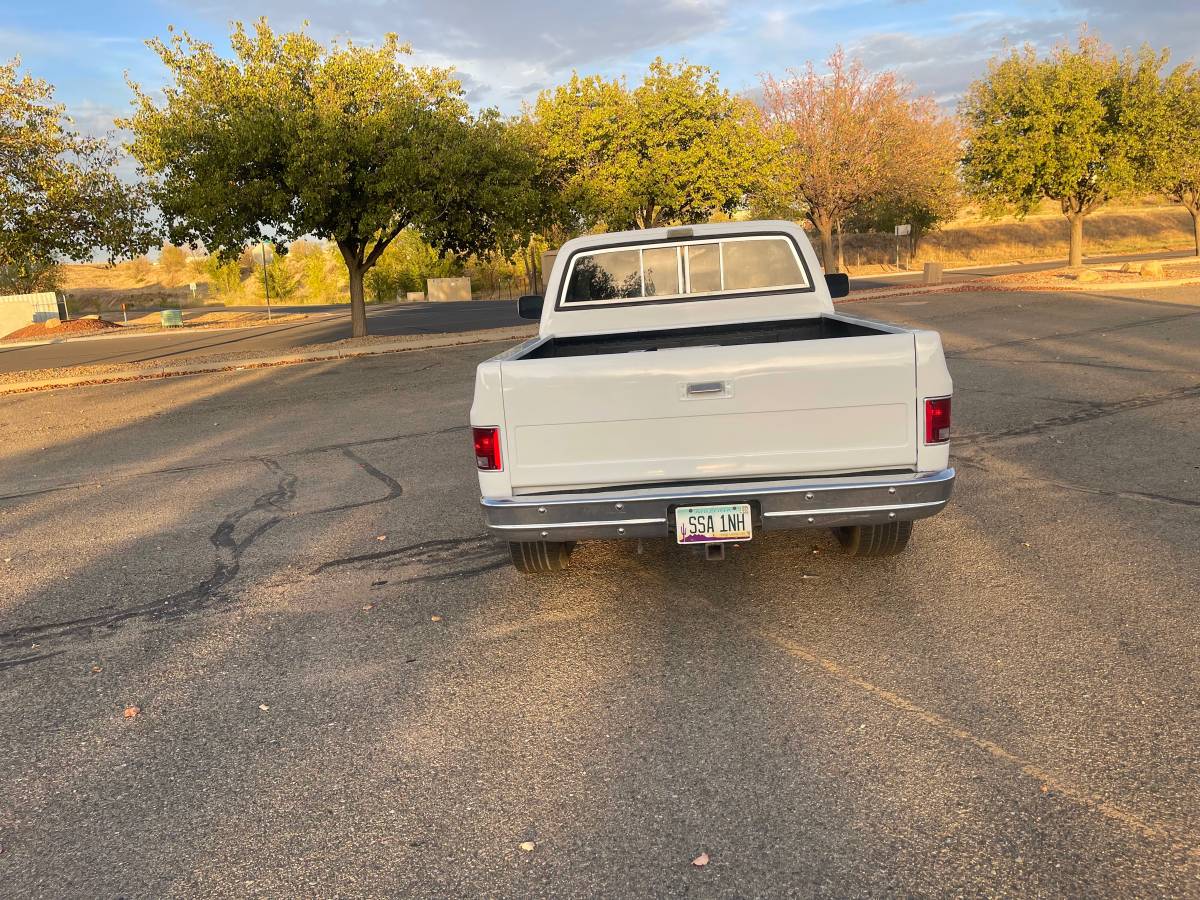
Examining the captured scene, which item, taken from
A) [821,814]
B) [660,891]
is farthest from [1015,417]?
[660,891]

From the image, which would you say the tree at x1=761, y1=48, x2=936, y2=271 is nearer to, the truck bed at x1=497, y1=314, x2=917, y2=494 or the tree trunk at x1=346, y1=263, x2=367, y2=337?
the tree trunk at x1=346, y1=263, x2=367, y2=337

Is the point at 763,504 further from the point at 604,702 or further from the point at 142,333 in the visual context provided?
the point at 142,333

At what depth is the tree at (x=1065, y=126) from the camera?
2733cm

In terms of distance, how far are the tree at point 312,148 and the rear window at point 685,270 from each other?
49.7ft

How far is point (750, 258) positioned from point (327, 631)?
3.71m

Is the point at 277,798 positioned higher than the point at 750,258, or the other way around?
the point at 750,258

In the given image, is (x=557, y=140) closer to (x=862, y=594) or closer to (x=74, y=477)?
(x=74, y=477)

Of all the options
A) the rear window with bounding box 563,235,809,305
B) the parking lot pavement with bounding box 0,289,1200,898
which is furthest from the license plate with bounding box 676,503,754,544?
the rear window with bounding box 563,235,809,305

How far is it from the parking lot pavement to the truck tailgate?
2.75ft

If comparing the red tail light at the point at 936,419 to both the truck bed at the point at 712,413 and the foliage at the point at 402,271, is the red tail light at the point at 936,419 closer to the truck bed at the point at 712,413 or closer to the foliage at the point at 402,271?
the truck bed at the point at 712,413

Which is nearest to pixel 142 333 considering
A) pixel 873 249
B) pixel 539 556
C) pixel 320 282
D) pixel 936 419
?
pixel 539 556

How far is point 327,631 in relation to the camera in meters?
4.49

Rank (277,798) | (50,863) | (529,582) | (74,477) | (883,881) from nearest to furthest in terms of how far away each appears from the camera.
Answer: (883,881) < (50,863) < (277,798) < (529,582) < (74,477)

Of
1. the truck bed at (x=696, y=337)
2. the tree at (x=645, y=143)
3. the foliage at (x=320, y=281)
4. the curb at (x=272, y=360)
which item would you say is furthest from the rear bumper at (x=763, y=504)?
the foliage at (x=320, y=281)
